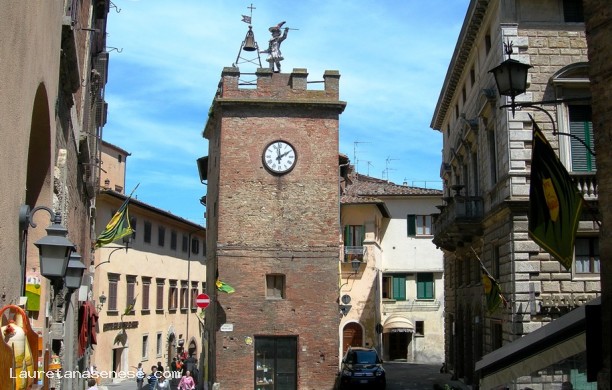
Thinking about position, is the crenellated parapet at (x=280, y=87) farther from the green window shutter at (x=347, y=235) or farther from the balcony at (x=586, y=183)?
the green window shutter at (x=347, y=235)

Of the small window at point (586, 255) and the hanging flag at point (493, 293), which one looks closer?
the small window at point (586, 255)

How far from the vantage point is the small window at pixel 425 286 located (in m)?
42.0

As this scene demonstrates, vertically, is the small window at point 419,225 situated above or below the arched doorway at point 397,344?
above

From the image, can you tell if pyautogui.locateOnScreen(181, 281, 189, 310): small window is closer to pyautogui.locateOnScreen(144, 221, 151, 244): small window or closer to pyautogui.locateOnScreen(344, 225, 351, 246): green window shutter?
pyautogui.locateOnScreen(144, 221, 151, 244): small window

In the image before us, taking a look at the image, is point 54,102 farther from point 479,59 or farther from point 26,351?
point 479,59

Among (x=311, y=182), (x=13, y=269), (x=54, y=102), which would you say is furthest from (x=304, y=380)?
(x=13, y=269)

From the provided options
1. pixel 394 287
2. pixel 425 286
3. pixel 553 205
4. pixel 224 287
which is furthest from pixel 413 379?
pixel 553 205

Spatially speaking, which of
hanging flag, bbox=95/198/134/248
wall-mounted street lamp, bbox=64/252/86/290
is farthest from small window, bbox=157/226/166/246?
wall-mounted street lamp, bbox=64/252/86/290

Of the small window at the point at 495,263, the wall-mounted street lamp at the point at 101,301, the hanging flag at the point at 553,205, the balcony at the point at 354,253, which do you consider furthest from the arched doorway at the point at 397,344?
the hanging flag at the point at 553,205

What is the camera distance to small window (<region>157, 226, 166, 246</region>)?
38094 mm

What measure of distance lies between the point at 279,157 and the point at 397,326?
686 inches

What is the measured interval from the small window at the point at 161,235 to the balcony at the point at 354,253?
379 inches

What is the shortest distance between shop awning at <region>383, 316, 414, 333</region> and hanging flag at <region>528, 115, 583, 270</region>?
99.4ft

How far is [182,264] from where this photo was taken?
4209cm
